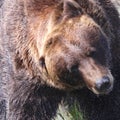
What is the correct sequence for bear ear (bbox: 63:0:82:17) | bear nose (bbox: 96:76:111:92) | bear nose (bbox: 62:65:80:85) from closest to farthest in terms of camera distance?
bear nose (bbox: 96:76:111:92)
bear nose (bbox: 62:65:80:85)
bear ear (bbox: 63:0:82:17)

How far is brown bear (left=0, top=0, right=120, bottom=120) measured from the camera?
4.95m

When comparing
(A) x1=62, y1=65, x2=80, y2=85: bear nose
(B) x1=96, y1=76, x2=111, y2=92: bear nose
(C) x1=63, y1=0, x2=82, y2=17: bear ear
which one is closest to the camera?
(B) x1=96, y1=76, x2=111, y2=92: bear nose

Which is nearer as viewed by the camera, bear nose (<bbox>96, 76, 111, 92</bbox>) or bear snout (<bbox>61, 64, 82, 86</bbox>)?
bear nose (<bbox>96, 76, 111, 92</bbox>)

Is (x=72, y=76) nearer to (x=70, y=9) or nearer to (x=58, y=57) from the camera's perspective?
(x=58, y=57)

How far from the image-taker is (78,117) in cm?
665

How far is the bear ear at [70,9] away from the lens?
5070 millimetres

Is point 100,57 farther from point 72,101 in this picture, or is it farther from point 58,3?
point 72,101

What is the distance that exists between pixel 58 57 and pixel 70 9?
0.38 metres

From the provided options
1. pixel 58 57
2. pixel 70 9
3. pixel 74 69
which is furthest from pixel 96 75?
pixel 70 9

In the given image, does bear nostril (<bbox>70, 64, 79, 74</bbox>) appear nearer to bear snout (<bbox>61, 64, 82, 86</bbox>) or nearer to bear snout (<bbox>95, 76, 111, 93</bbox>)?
bear snout (<bbox>61, 64, 82, 86</bbox>)

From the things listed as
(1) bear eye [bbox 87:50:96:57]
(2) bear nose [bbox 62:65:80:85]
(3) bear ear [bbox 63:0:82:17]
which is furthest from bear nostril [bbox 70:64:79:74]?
(3) bear ear [bbox 63:0:82:17]

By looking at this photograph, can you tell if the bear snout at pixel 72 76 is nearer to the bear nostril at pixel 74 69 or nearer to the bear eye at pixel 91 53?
the bear nostril at pixel 74 69

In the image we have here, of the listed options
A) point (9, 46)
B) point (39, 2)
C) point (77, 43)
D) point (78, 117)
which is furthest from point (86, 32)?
point (78, 117)

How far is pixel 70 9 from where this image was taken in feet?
16.7
